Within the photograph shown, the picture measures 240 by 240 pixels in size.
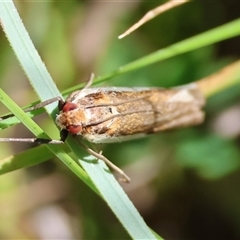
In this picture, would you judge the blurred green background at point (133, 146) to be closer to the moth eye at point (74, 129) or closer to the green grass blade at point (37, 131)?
the moth eye at point (74, 129)

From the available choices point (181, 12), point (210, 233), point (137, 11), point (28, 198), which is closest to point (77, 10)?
point (137, 11)

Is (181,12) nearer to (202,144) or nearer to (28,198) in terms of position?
(202,144)

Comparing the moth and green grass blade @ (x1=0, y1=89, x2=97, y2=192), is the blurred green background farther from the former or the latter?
green grass blade @ (x1=0, y1=89, x2=97, y2=192)

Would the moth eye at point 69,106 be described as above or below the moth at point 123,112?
above

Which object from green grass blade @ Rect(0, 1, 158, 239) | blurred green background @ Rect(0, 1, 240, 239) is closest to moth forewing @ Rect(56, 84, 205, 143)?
green grass blade @ Rect(0, 1, 158, 239)

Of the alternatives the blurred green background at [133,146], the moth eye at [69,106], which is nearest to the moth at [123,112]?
the moth eye at [69,106]

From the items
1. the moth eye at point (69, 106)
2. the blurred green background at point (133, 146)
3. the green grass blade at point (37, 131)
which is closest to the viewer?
the green grass blade at point (37, 131)

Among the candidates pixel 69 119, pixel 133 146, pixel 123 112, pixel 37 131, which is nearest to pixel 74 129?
pixel 69 119
